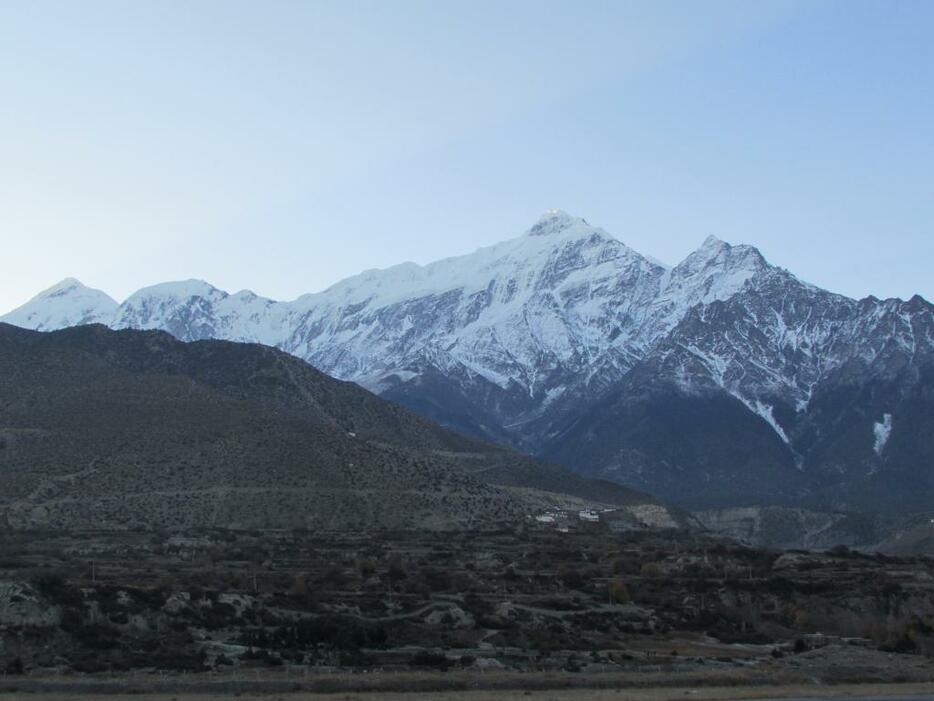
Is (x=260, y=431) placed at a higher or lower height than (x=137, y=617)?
higher

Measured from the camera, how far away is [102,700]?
5041 centimetres

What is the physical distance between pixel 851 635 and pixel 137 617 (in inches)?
1415

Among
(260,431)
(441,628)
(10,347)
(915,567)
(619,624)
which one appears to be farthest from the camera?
(10,347)

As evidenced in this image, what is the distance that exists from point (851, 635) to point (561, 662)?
75.7 ft

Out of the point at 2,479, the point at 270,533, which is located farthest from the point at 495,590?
the point at 2,479

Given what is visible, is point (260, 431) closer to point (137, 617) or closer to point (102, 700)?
point (137, 617)

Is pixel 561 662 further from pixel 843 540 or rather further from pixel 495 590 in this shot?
pixel 843 540

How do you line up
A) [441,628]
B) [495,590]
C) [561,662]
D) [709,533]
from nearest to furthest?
1. [561,662]
2. [441,628]
3. [495,590]
4. [709,533]

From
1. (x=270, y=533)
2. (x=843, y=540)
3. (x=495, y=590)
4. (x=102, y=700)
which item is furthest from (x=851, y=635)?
(x=843, y=540)

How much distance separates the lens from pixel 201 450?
13200 cm

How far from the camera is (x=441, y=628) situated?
69875mm

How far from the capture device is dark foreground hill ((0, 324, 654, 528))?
124 metres

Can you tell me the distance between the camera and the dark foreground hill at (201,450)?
124 metres

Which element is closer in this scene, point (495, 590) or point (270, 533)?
point (495, 590)
